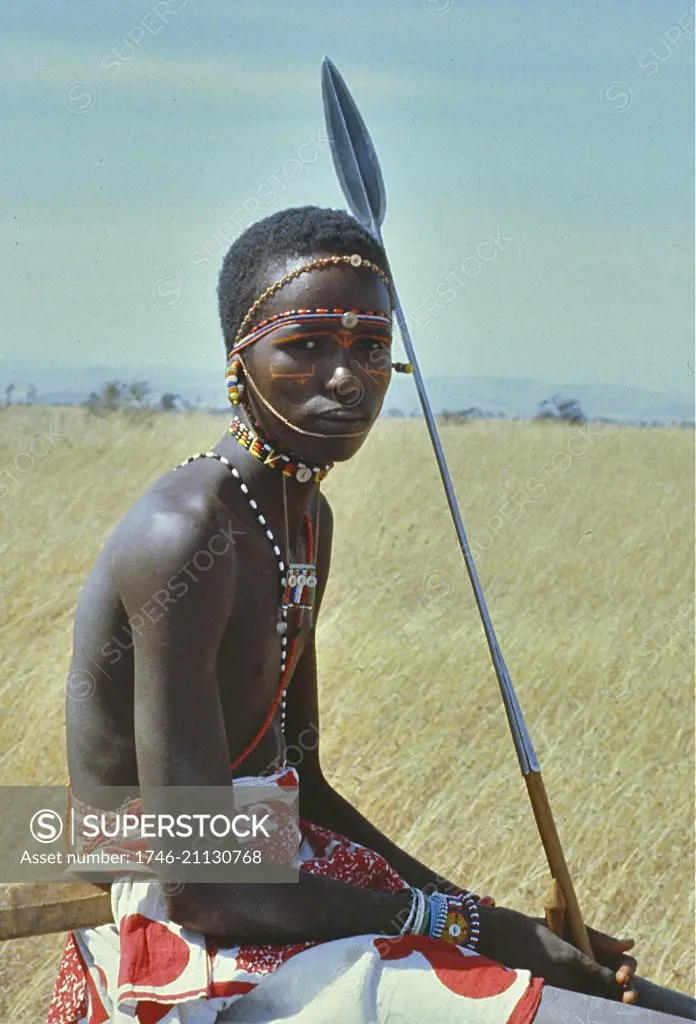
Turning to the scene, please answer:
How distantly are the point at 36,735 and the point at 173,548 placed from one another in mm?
4531

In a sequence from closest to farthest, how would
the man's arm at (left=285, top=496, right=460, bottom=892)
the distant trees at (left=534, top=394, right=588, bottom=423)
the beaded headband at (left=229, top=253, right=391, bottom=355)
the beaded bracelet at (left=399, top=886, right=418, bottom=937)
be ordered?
the beaded bracelet at (left=399, top=886, right=418, bottom=937), the beaded headband at (left=229, top=253, right=391, bottom=355), the man's arm at (left=285, top=496, right=460, bottom=892), the distant trees at (left=534, top=394, right=588, bottom=423)

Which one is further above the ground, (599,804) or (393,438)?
(393,438)

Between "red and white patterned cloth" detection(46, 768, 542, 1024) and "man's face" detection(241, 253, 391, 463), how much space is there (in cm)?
112

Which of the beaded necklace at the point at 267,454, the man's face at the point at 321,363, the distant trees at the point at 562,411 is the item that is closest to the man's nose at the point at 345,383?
the man's face at the point at 321,363

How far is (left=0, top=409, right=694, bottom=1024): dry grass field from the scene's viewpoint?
648 centimetres

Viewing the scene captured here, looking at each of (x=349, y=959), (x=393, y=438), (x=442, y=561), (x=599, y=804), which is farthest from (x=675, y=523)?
(x=349, y=959)

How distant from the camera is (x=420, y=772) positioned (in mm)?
7133

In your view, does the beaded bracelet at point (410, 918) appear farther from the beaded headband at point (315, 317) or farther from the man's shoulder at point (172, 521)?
the beaded headband at point (315, 317)

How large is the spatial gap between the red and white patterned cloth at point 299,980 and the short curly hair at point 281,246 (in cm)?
139

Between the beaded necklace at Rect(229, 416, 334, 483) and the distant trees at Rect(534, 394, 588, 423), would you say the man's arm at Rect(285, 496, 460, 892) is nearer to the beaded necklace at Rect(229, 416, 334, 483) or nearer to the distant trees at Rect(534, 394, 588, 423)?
the beaded necklace at Rect(229, 416, 334, 483)

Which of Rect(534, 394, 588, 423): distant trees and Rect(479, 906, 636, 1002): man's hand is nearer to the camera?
Rect(479, 906, 636, 1002): man's hand

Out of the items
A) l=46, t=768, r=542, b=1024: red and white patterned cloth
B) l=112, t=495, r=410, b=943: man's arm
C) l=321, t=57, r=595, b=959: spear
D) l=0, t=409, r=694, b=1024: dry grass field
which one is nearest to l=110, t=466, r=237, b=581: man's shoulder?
l=112, t=495, r=410, b=943: man's arm

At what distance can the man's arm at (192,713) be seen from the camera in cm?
305

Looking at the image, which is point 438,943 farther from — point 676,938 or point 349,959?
point 676,938
